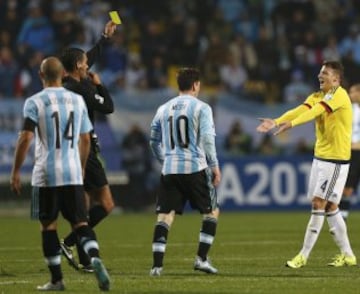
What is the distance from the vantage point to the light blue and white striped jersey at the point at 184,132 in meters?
12.2

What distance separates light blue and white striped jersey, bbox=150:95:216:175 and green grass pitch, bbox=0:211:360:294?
115 centimetres

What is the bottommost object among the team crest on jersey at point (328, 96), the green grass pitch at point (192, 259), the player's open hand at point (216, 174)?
the green grass pitch at point (192, 259)

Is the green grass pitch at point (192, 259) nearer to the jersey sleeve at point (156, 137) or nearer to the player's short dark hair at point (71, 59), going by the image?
the jersey sleeve at point (156, 137)

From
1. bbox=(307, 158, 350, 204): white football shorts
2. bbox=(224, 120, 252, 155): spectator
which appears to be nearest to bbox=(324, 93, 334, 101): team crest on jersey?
bbox=(307, 158, 350, 204): white football shorts

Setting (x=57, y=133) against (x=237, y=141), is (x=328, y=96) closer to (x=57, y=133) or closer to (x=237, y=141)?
(x=57, y=133)

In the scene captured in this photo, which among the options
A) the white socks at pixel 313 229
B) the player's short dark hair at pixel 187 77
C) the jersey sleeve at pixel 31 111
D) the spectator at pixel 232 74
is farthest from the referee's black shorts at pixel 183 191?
the spectator at pixel 232 74

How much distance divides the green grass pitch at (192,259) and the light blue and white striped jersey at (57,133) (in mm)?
1049

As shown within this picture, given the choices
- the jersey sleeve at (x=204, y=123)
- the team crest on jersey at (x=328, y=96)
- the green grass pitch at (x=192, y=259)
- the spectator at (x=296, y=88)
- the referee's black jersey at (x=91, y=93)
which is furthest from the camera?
the spectator at (x=296, y=88)

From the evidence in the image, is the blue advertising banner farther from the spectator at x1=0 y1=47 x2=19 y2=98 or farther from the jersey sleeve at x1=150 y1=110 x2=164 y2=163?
the jersey sleeve at x1=150 y1=110 x2=164 y2=163

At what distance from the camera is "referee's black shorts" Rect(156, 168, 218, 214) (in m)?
12.3

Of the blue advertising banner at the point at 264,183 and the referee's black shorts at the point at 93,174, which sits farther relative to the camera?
the blue advertising banner at the point at 264,183

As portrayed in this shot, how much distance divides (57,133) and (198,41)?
17.9 metres

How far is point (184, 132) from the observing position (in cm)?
1223

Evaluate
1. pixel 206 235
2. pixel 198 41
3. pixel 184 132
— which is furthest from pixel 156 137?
pixel 198 41
